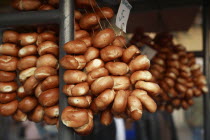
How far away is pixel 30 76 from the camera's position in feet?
3.89

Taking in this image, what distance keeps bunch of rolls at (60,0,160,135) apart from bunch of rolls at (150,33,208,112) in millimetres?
989

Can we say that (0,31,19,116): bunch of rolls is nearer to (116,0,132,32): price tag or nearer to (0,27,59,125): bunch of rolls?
(0,27,59,125): bunch of rolls

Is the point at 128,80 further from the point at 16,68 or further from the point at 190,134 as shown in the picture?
the point at 190,134

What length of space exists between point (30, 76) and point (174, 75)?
1.29m

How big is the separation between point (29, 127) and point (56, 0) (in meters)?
3.66

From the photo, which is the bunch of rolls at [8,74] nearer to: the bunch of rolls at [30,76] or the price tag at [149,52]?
the bunch of rolls at [30,76]

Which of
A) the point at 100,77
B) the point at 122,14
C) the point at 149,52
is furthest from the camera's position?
the point at 149,52

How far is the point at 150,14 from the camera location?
2629 mm

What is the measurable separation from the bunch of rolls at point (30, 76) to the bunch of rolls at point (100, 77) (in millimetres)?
109

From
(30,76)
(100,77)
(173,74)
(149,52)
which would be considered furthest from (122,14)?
(173,74)

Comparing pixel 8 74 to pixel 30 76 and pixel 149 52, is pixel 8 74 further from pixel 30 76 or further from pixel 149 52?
pixel 149 52

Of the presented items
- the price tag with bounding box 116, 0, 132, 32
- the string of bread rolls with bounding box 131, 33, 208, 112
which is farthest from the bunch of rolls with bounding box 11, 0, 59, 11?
the string of bread rolls with bounding box 131, 33, 208, 112

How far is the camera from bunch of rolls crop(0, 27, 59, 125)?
43.6 inches

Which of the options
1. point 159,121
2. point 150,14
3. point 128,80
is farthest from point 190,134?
point 128,80
